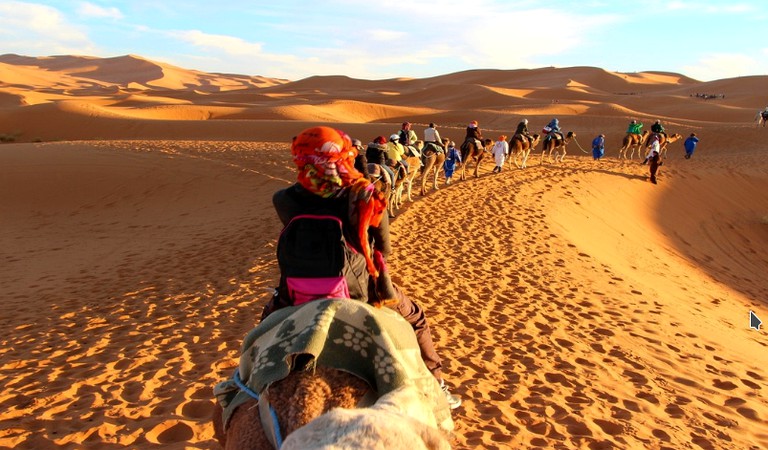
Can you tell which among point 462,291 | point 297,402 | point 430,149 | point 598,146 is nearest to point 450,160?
point 430,149

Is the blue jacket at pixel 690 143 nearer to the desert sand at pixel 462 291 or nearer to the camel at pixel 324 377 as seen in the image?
the desert sand at pixel 462 291

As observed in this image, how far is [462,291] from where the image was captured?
8180 millimetres

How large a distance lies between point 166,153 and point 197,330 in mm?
17142

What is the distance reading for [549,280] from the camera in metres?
8.85

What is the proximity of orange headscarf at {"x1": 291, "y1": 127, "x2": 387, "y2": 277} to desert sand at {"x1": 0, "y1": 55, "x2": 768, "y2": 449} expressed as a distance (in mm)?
2599

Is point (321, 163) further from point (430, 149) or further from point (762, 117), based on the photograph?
point (762, 117)

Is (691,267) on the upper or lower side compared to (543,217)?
lower

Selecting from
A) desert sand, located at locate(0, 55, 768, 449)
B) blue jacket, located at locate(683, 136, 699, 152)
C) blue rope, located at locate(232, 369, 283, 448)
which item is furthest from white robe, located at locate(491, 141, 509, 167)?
blue rope, located at locate(232, 369, 283, 448)

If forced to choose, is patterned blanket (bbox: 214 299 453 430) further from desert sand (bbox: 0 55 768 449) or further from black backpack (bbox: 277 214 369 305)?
desert sand (bbox: 0 55 768 449)

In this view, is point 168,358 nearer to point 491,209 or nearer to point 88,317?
point 88,317

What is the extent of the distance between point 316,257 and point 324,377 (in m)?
0.72

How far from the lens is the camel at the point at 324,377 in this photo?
1771 millimetres

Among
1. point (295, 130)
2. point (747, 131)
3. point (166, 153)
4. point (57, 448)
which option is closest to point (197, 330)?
point (57, 448)

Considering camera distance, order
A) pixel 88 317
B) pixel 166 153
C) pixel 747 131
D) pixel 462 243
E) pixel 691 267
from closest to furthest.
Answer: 1. pixel 88 317
2. pixel 462 243
3. pixel 691 267
4. pixel 166 153
5. pixel 747 131
